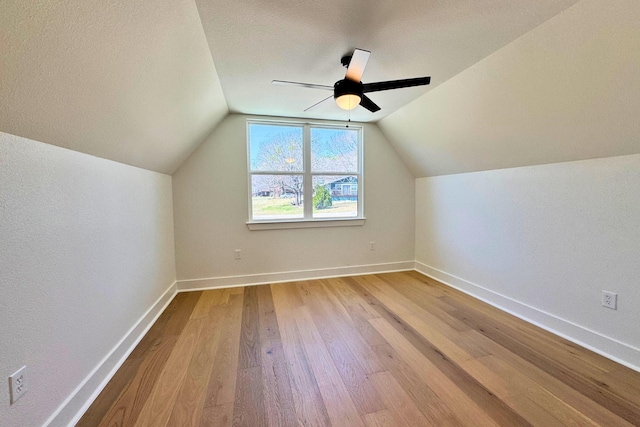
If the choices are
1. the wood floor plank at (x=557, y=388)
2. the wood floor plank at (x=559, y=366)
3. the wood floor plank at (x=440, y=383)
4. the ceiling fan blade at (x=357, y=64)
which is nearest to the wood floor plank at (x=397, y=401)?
the wood floor plank at (x=440, y=383)

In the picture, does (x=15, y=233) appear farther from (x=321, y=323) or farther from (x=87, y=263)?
(x=321, y=323)

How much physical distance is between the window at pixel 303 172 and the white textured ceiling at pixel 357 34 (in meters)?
1.12

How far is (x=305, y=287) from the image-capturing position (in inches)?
131

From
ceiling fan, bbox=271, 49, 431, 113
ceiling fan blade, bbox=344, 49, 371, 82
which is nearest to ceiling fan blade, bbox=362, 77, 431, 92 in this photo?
ceiling fan, bbox=271, 49, 431, 113

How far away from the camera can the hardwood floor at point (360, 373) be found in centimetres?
141

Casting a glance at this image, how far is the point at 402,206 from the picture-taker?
157 inches

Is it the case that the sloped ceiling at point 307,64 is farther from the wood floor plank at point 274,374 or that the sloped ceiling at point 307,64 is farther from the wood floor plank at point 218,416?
the wood floor plank at point 274,374

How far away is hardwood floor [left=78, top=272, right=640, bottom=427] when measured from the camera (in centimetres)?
141

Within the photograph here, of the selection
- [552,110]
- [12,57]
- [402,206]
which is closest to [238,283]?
[402,206]

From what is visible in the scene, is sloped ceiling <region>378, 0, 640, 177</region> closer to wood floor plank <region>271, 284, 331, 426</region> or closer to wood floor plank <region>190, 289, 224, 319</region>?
wood floor plank <region>271, 284, 331, 426</region>

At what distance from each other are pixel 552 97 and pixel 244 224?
10.5 ft

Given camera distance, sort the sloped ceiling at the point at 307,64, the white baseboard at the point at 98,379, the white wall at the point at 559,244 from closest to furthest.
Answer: the sloped ceiling at the point at 307,64 < the white baseboard at the point at 98,379 < the white wall at the point at 559,244

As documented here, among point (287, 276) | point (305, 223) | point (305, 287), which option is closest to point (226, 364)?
point (305, 287)

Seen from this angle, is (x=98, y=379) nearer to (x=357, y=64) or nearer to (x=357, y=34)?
(x=357, y=64)
